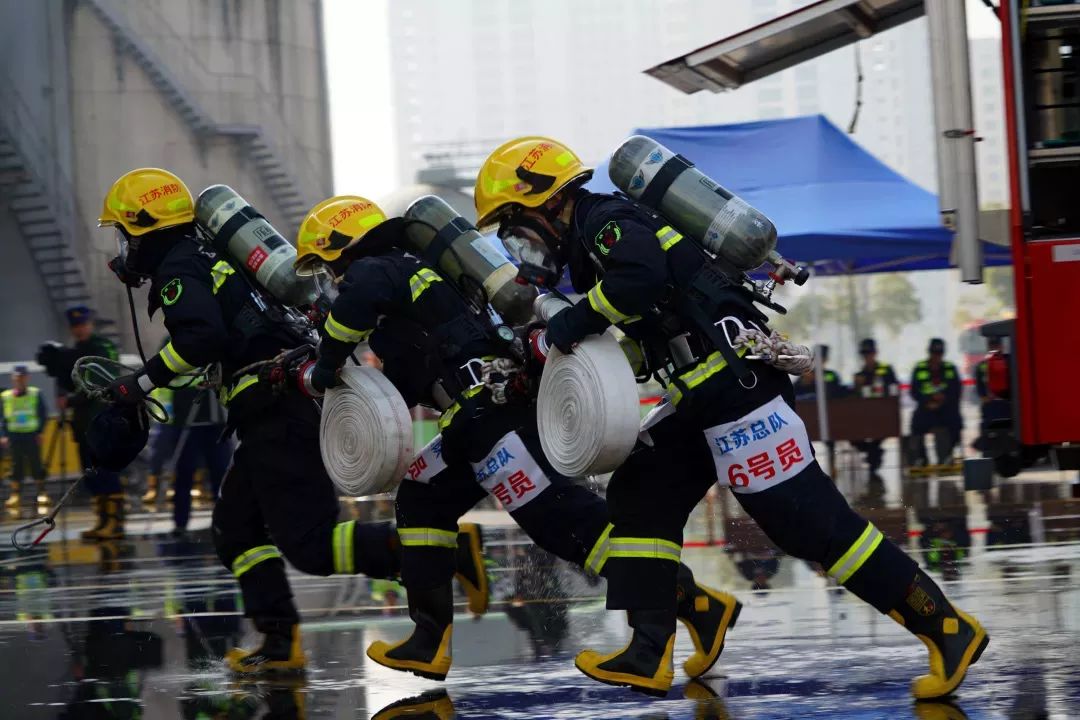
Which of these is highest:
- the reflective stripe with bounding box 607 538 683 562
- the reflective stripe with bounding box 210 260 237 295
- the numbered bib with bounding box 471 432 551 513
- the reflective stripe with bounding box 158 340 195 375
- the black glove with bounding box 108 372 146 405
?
the reflective stripe with bounding box 210 260 237 295

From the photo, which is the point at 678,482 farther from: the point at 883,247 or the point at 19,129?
the point at 19,129

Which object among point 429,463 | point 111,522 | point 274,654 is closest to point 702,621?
point 429,463

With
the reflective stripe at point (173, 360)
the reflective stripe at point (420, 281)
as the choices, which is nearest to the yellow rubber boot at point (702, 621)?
the reflective stripe at point (420, 281)

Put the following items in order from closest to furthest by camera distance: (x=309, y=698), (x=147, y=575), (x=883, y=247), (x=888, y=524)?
1. (x=309, y=698)
2. (x=147, y=575)
3. (x=888, y=524)
4. (x=883, y=247)

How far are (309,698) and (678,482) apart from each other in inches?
61.9

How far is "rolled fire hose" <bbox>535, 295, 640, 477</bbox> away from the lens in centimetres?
505

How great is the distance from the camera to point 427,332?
5844 millimetres

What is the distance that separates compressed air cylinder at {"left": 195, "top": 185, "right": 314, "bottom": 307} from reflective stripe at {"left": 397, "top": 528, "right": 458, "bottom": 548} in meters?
1.14

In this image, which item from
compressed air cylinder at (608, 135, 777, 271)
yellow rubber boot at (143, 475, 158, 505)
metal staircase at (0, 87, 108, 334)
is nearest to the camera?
compressed air cylinder at (608, 135, 777, 271)

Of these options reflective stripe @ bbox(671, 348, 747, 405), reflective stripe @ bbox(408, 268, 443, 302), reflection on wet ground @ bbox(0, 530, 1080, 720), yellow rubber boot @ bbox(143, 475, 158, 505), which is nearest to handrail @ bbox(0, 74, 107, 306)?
yellow rubber boot @ bbox(143, 475, 158, 505)

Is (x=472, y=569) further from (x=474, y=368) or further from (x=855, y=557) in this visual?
(x=855, y=557)

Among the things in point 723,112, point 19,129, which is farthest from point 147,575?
point 723,112

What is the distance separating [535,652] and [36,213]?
2228 cm

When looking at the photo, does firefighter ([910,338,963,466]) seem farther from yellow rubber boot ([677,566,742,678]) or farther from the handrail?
the handrail
